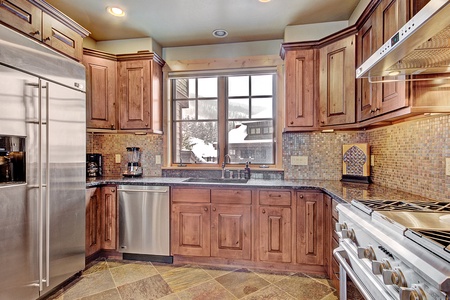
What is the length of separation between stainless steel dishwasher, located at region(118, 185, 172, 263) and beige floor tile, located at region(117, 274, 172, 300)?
0.37 metres

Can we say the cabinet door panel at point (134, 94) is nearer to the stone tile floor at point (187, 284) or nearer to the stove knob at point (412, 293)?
the stone tile floor at point (187, 284)

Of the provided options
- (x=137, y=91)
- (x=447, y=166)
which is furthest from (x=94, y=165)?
(x=447, y=166)

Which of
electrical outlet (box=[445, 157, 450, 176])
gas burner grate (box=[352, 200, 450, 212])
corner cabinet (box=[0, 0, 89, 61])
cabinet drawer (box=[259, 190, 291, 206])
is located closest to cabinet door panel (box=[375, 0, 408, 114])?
electrical outlet (box=[445, 157, 450, 176])

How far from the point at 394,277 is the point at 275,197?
1610 mm

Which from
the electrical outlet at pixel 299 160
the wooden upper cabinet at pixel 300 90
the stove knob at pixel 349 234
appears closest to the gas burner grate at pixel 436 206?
the stove knob at pixel 349 234

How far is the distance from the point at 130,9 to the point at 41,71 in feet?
3.89

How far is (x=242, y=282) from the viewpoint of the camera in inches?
91.9

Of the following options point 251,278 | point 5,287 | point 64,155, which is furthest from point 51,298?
point 251,278

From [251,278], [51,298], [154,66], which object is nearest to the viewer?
[51,298]

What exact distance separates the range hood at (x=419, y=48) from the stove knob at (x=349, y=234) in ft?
2.90

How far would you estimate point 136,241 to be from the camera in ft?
8.98

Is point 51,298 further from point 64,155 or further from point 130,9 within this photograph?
point 130,9

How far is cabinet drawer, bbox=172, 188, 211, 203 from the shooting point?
2637 millimetres

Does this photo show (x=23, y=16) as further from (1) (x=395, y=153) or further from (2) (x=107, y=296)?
(1) (x=395, y=153)
